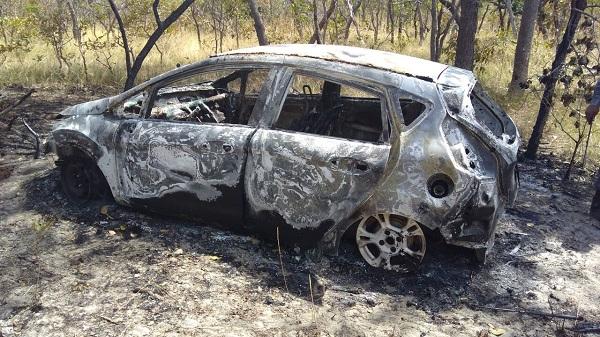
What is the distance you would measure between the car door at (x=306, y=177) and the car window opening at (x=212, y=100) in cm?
87

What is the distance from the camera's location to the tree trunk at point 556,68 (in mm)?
6254

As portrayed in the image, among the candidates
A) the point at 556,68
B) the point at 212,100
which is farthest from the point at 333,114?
the point at 556,68

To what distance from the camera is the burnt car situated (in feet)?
12.1

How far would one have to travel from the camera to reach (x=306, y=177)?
394 cm

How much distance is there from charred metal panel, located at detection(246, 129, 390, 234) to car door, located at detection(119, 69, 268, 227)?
0.15 metres

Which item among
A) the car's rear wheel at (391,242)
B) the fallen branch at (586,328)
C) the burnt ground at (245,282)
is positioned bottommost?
the fallen branch at (586,328)

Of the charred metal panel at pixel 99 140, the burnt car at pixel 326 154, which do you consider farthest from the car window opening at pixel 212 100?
the charred metal panel at pixel 99 140

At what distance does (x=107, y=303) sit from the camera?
140 inches

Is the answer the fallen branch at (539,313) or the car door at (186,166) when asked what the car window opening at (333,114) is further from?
the fallen branch at (539,313)

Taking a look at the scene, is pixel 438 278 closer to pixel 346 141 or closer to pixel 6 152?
pixel 346 141

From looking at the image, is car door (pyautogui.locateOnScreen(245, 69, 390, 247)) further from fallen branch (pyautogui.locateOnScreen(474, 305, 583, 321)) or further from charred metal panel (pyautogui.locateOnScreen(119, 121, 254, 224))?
fallen branch (pyautogui.locateOnScreen(474, 305, 583, 321))

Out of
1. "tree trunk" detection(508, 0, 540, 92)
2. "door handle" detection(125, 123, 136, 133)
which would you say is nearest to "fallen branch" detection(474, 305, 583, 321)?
"door handle" detection(125, 123, 136, 133)

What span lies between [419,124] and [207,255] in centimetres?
188

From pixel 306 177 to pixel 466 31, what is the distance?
17.1 feet
